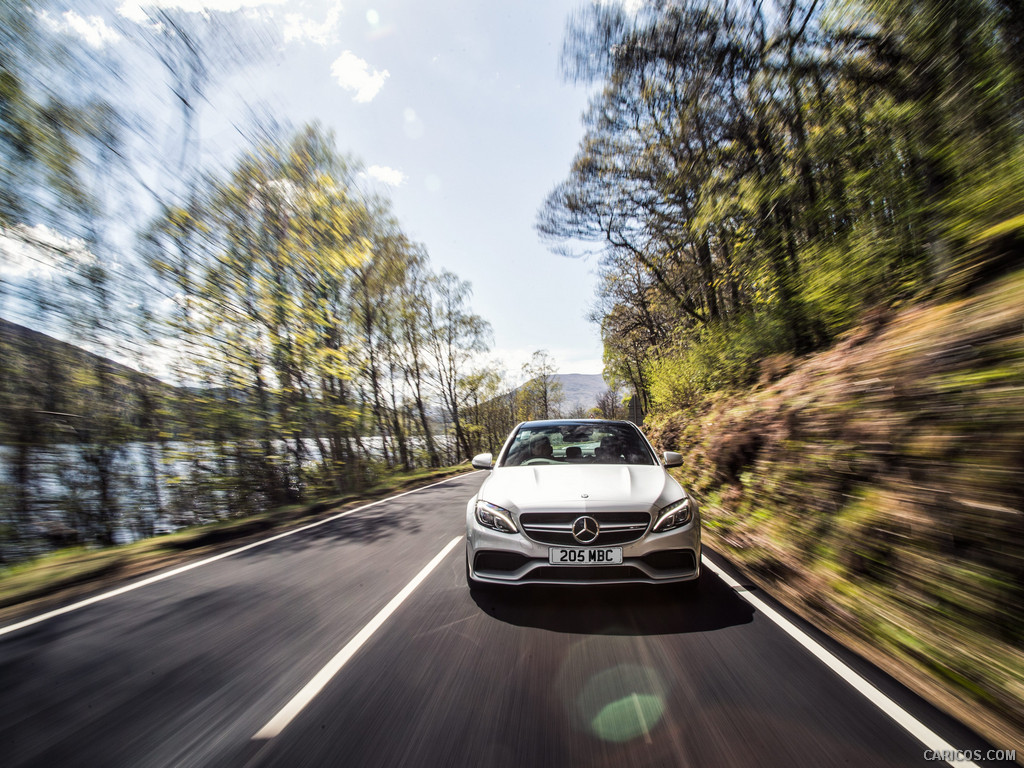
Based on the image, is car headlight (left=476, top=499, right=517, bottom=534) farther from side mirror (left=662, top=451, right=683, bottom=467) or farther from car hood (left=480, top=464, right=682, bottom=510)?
side mirror (left=662, top=451, right=683, bottom=467)

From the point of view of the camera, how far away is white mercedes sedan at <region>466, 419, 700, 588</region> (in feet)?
10.8

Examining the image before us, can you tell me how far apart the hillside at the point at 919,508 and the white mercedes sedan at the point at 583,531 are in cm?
116

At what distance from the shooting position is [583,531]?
3.32 metres

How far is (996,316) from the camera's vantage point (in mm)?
3225

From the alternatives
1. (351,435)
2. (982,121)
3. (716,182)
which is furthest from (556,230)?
(982,121)

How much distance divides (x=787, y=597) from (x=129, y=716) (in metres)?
4.48

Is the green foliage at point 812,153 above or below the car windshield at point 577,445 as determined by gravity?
above

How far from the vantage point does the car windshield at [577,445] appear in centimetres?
469

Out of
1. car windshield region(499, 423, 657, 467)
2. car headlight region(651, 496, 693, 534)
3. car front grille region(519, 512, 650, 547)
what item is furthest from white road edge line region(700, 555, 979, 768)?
car windshield region(499, 423, 657, 467)

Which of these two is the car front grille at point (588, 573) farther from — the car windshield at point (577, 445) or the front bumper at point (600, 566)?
the car windshield at point (577, 445)

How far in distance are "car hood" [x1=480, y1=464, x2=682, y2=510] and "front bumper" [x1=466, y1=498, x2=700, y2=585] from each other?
0.92 feet

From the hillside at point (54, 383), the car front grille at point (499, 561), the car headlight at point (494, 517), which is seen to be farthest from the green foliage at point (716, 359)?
the hillside at point (54, 383)

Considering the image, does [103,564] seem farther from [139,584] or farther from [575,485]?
[575,485]

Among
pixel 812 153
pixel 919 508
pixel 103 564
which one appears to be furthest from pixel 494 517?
pixel 812 153
